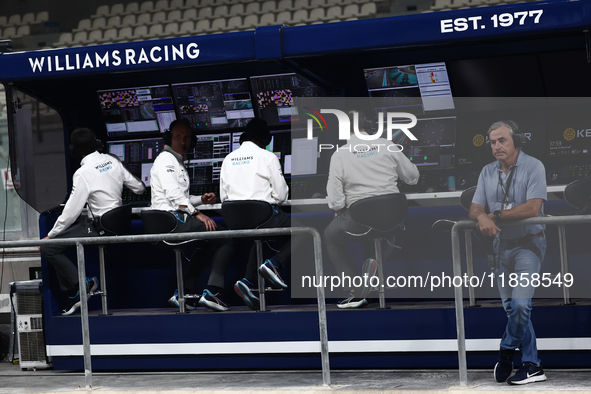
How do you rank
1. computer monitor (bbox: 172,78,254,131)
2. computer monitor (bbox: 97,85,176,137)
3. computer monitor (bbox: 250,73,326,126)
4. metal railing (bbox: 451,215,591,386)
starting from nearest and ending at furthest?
1. metal railing (bbox: 451,215,591,386)
2. computer monitor (bbox: 250,73,326,126)
3. computer monitor (bbox: 172,78,254,131)
4. computer monitor (bbox: 97,85,176,137)

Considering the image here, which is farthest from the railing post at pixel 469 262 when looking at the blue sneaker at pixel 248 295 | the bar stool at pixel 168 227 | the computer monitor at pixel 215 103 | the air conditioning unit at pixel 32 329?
the air conditioning unit at pixel 32 329

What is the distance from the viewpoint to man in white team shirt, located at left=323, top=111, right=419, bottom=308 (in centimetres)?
437

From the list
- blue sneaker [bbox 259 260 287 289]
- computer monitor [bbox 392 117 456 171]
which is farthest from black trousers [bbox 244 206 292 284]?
computer monitor [bbox 392 117 456 171]

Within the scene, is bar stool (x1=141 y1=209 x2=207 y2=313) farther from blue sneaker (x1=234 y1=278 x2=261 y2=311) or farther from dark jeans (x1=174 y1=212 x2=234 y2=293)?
blue sneaker (x1=234 y1=278 x2=261 y2=311)

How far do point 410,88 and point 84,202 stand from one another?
2.37m

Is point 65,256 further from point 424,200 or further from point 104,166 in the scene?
point 424,200

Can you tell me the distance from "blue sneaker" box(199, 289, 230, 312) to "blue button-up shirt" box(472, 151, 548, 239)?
175 cm

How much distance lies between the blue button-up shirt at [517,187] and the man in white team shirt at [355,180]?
2.55 ft

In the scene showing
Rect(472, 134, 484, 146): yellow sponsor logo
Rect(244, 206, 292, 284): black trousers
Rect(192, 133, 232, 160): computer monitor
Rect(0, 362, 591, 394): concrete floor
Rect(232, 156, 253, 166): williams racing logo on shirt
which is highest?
Rect(192, 133, 232, 160): computer monitor

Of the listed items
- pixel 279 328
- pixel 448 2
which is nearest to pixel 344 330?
pixel 279 328

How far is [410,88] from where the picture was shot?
5.05 metres

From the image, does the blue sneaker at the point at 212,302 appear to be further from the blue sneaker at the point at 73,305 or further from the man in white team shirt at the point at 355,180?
the blue sneaker at the point at 73,305

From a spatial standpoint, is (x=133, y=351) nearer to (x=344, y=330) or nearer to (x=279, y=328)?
(x=279, y=328)

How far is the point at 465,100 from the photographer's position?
198 inches
